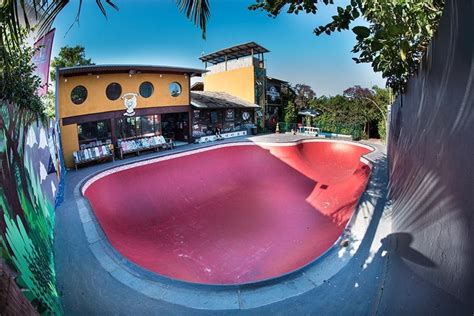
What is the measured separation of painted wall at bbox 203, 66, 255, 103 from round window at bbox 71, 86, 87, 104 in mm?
13290

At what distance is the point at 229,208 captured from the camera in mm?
10352

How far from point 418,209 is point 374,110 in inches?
725

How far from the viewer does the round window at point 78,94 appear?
12.4m

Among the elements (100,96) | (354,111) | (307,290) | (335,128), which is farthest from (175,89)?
(307,290)

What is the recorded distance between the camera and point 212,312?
3.75m

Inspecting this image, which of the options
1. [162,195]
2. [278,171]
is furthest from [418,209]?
[278,171]

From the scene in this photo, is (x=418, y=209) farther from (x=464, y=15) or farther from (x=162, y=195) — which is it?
(x=162, y=195)

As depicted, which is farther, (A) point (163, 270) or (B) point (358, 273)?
(A) point (163, 270)

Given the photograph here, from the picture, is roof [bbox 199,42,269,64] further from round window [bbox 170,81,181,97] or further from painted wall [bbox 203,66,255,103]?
round window [bbox 170,81,181,97]

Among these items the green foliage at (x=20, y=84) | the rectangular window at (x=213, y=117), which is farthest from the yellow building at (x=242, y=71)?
the green foliage at (x=20, y=84)

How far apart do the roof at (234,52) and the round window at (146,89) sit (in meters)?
9.81

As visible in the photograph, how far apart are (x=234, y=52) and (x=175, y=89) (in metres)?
9.51

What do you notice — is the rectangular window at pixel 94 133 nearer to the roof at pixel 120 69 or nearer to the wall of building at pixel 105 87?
the wall of building at pixel 105 87

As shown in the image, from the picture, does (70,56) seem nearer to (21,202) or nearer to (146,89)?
(146,89)
